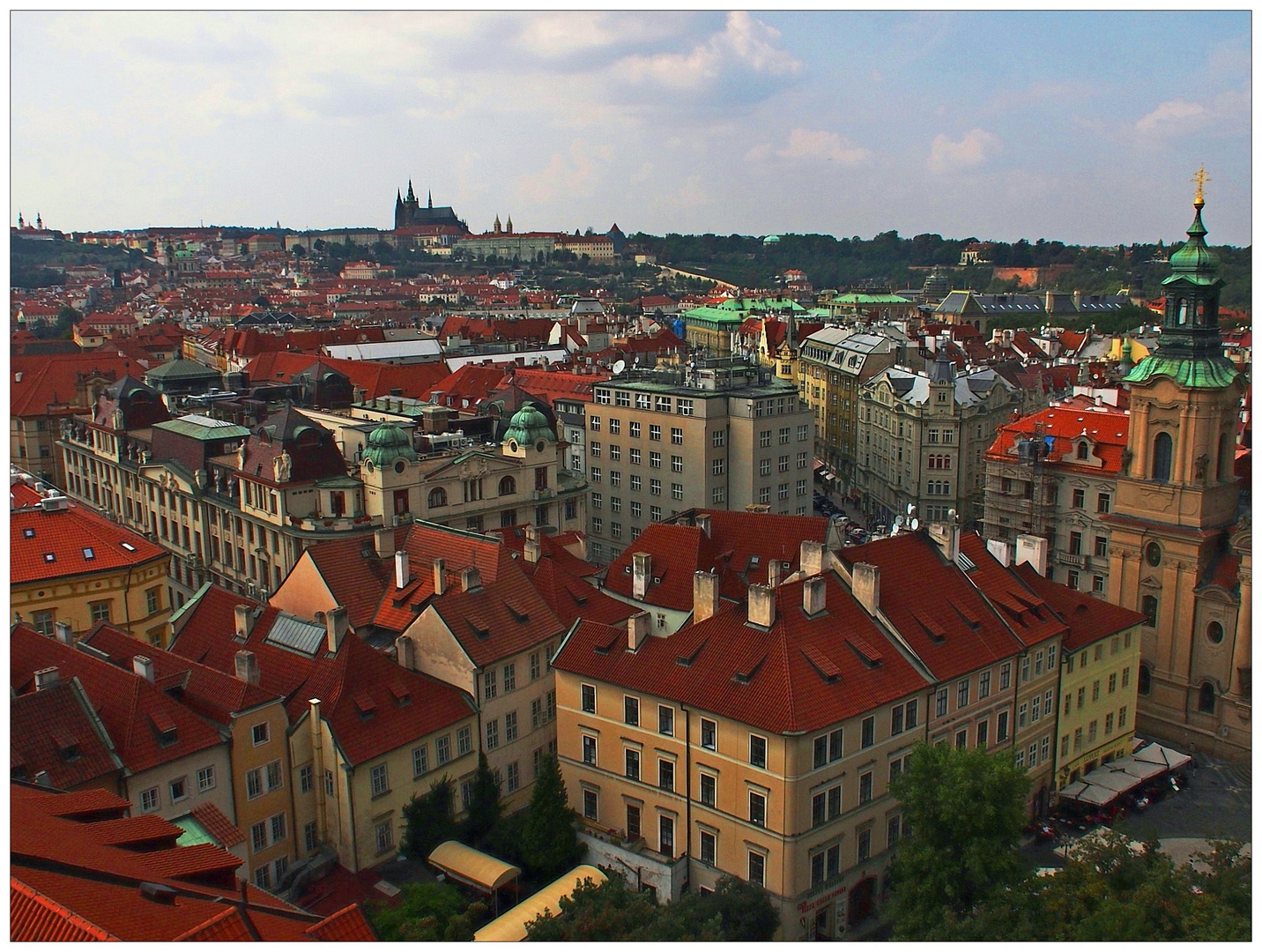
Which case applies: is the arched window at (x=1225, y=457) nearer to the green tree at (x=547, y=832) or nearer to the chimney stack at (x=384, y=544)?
the green tree at (x=547, y=832)

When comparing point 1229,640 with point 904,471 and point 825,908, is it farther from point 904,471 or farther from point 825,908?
point 904,471

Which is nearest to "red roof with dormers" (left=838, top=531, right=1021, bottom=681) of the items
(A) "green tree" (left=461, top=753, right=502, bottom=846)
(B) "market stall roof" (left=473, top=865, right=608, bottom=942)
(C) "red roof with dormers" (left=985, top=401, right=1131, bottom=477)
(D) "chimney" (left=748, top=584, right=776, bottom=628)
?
(D) "chimney" (left=748, top=584, right=776, bottom=628)

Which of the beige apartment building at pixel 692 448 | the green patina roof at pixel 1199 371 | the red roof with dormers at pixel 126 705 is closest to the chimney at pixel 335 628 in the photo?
the red roof with dormers at pixel 126 705

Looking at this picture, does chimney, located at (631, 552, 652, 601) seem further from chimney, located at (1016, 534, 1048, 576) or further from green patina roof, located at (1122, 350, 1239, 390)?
green patina roof, located at (1122, 350, 1239, 390)

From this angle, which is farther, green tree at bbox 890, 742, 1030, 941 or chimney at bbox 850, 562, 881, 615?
chimney at bbox 850, 562, 881, 615

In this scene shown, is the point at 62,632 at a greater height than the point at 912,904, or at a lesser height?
greater

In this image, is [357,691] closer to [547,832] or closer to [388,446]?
[547,832]

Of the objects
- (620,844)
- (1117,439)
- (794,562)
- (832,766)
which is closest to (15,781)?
(620,844)
